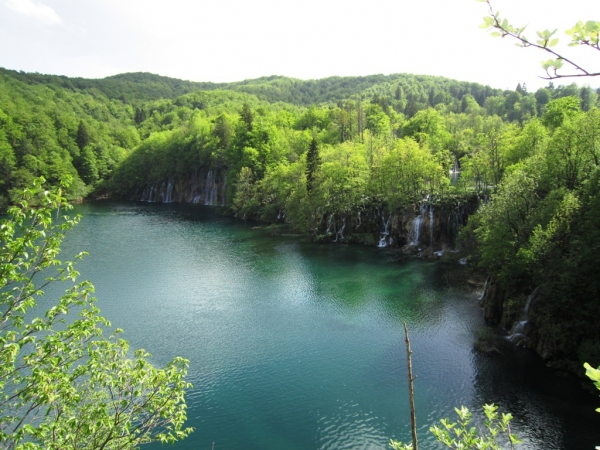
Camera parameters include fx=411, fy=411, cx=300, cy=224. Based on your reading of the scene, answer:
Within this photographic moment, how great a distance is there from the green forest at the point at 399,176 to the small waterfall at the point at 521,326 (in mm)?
671

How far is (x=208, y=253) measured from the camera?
53375 millimetres

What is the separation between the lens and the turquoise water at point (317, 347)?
2102 centimetres

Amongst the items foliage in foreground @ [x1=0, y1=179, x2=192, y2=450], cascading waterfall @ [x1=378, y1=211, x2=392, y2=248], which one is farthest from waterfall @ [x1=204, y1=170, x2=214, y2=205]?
foliage in foreground @ [x1=0, y1=179, x2=192, y2=450]

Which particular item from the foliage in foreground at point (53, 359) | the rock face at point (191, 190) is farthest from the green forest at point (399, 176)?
the foliage in foreground at point (53, 359)

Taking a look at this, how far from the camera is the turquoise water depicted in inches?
827

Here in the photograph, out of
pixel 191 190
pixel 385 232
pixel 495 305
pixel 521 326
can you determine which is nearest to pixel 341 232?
pixel 385 232

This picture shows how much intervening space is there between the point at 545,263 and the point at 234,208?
61501mm

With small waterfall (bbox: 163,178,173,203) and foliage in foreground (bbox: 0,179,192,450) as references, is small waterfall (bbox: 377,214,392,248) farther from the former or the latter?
small waterfall (bbox: 163,178,173,203)

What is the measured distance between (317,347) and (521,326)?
14.4 metres

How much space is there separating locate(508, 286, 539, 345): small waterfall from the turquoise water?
4.70 ft

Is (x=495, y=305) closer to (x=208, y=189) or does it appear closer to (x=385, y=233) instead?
(x=385, y=233)

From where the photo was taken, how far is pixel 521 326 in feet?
94.9

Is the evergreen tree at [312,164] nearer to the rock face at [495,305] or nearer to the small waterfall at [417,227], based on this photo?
the small waterfall at [417,227]

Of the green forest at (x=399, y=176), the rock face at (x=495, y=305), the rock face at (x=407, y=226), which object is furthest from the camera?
the rock face at (x=407, y=226)
